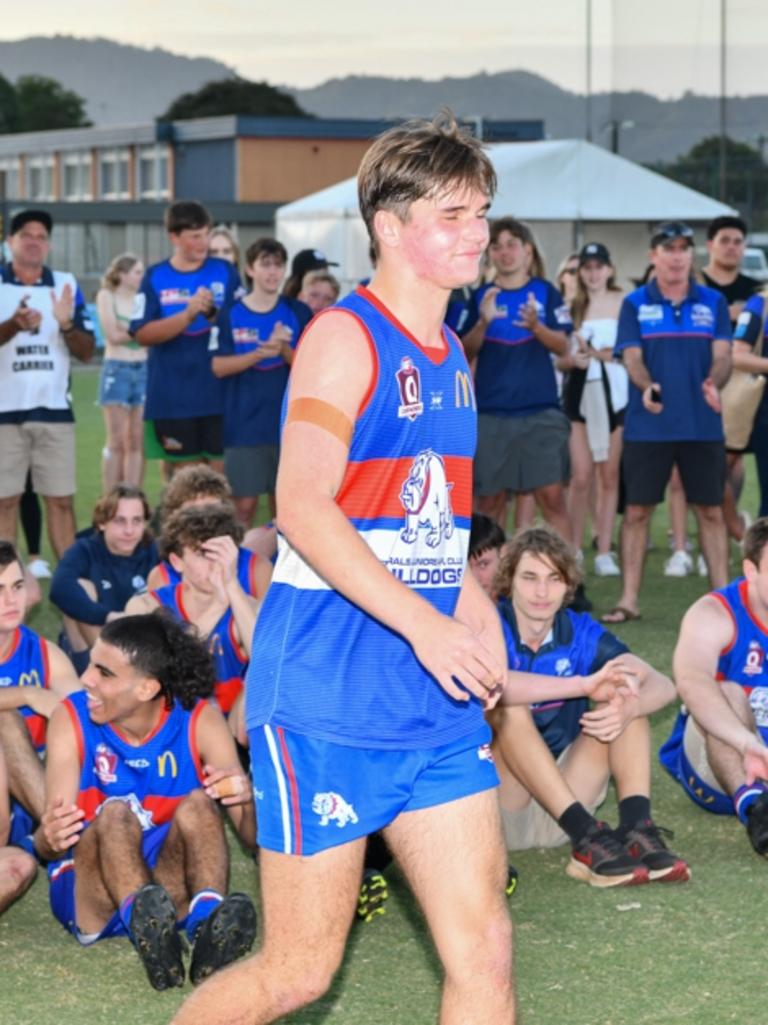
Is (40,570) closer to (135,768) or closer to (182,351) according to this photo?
(182,351)

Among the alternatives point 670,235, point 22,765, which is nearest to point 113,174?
point 670,235

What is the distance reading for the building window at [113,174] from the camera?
81900mm

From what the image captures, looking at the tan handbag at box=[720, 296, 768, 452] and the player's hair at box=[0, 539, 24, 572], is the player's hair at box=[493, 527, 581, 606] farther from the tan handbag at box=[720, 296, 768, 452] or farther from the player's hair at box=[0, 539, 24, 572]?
the tan handbag at box=[720, 296, 768, 452]

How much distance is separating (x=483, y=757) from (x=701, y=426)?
682cm

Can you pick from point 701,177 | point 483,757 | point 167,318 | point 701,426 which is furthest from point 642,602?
point 701,177

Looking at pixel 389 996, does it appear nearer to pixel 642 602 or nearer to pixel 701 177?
pixel 642 602

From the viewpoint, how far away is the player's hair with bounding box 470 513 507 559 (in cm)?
678

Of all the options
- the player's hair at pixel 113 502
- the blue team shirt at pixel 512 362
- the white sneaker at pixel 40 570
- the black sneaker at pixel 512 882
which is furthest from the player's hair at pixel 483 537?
the white sneaker at pixel 40 570

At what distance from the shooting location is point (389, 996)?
15.3 ft

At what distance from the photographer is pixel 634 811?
5809 mm

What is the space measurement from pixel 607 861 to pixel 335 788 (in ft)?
8.18

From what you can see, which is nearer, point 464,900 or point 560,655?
Result: point 464,900

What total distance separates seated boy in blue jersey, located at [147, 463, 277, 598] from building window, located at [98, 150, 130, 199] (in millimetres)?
74860

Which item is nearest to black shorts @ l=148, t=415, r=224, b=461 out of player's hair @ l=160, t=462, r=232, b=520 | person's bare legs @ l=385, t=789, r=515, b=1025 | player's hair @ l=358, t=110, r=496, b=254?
player's hair @ l=160, t=462, r=232, b=520
